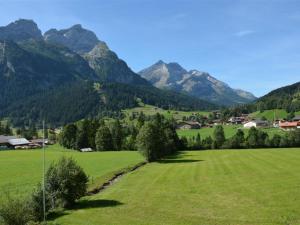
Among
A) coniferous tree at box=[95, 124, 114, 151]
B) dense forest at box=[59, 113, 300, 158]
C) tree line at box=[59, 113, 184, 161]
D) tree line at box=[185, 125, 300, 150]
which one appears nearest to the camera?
tree line at box=[59, 113, 184, 161]

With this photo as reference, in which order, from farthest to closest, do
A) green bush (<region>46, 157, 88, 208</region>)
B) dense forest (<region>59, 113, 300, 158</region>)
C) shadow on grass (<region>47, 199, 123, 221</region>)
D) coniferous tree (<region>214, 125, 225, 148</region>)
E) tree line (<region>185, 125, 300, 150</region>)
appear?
coniferous tree (<region>214, 125, 225, 148</region>)
tree line (<region>185, 125, 300, 150</region>)
dense forest (<region>59, 113, 300, 158</region>)
green bush (<region>46, 157, 88, 208</region>)
shadow on grass (<region>47, 199, 123, 221</region>)

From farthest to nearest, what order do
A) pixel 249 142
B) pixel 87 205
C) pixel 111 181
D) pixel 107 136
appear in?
pixel 249 142
pixel 107 136
pixel 111 181
pixel 87 205

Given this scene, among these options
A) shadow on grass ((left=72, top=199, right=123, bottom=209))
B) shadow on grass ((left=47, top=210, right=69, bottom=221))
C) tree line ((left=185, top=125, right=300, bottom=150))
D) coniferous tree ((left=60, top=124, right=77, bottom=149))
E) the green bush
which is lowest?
shadow on grass ((left=47, top=210, right=69, bottom=221))

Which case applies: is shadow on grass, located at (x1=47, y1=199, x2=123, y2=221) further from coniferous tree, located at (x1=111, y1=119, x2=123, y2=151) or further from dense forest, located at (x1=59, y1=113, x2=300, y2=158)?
coniferous tree, located at (x1=111, y1=119, x2=123, y2=151)

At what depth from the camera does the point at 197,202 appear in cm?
4559

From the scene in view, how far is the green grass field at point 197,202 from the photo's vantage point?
37.2 metres

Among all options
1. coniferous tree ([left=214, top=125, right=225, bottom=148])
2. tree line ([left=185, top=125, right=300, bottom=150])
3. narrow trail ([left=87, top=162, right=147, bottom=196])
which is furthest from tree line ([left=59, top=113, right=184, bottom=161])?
narrow trail ([left=87, top=162, right=147, bottom=196])

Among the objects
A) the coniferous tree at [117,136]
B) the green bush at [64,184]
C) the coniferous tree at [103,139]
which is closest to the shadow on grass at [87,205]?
the green bush at [64,184]

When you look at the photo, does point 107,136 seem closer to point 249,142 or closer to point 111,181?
point 249,142

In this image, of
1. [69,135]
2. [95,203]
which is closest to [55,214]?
[95,203]

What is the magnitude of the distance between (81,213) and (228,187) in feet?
72.3

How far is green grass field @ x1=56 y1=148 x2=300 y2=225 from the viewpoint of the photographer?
1467 inches

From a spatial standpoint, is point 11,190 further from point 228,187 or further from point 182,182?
point 228,187

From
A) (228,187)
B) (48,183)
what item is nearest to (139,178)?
(228,187)
